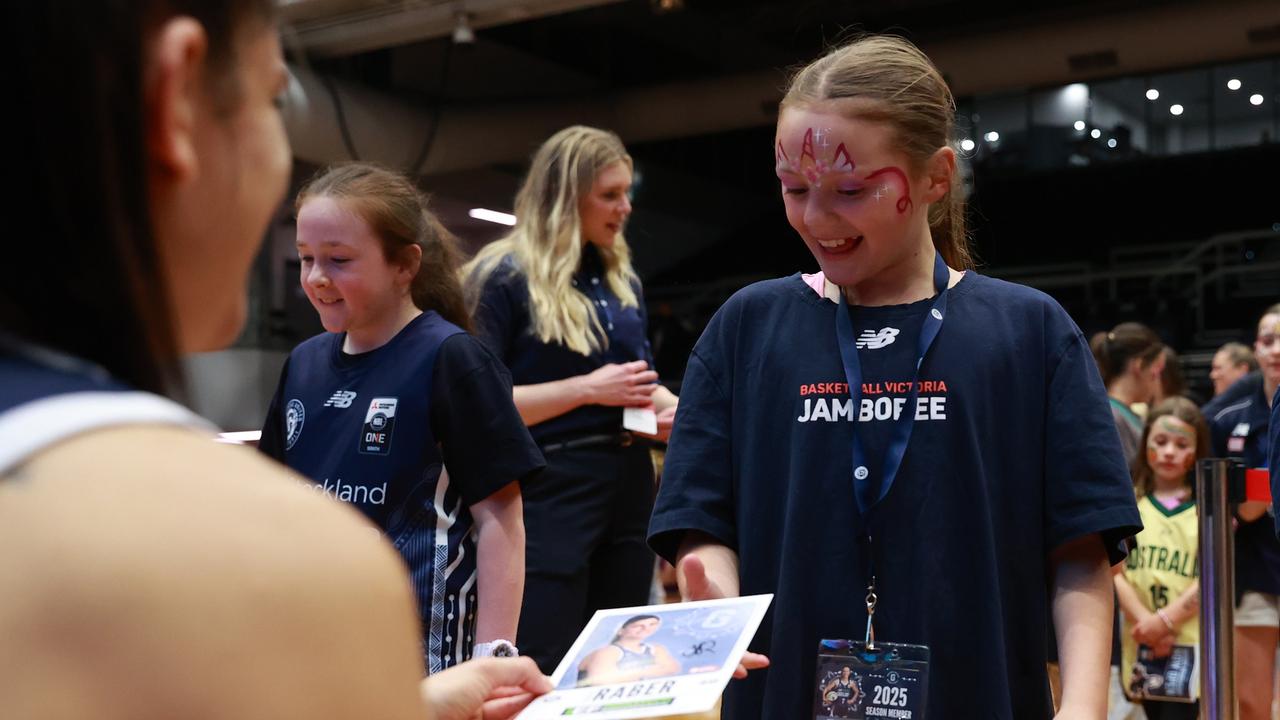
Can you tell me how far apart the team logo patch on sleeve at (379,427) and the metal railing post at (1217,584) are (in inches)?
86.1

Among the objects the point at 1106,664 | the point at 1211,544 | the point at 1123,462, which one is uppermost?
the point at 1123,462

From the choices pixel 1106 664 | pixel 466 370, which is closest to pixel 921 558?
pixel 1106 664

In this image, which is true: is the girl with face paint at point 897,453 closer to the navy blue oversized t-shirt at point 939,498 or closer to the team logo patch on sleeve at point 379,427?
the navy blue oversized t-shirt at point 939,498

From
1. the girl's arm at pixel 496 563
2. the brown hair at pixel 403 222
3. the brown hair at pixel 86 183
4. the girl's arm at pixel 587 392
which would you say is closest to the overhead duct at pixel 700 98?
the girl's arm at pixel 587 392

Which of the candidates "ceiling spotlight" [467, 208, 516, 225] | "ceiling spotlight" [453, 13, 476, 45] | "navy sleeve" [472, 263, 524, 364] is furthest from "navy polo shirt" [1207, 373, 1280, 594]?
"ceiling spotlight" [467, 208, 516, 225]

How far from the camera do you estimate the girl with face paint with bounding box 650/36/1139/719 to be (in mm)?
1620

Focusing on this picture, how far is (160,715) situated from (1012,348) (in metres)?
1.40

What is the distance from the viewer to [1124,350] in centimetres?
609

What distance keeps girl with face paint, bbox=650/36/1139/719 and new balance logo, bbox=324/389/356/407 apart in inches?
32.0

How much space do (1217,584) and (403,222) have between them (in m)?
2.33

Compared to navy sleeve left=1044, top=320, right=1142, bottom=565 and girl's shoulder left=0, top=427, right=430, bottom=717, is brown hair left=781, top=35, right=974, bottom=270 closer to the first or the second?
navy sleeve left=1044, top=320, right=1142, bottom=565

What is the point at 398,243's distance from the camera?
2.52 metres

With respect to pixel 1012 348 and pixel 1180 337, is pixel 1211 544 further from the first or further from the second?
pixel 1180 337

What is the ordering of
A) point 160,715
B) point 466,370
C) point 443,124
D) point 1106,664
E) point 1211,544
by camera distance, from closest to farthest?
point 160,715
point 1106,664
point 466,370
point 1211,544
point 443,124
